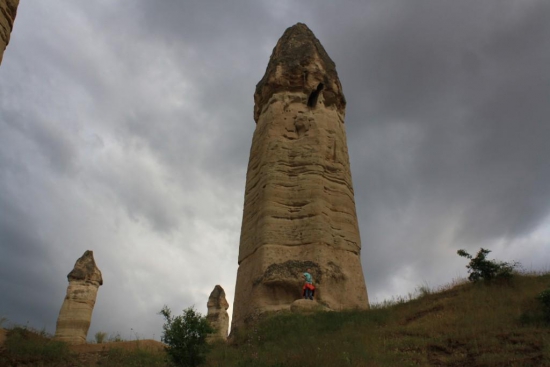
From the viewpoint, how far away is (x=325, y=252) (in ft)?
37.3

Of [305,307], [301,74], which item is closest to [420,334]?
[305,307]

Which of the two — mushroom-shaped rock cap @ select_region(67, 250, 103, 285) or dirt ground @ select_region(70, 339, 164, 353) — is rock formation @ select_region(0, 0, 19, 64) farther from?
mushroom-shaped rock cap @ select_region(67, 250, 103, 285)

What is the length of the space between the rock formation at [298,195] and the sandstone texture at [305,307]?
20.6 inches

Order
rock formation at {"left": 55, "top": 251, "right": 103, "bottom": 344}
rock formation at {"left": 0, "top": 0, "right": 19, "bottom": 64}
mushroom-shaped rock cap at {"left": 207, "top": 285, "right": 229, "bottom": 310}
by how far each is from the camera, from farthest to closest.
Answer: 1. mushroom-shaped rock cap at {"left": 207, "top": 285, "right": 229, "bottom": 310}
2. rock formation at {"left": 55, "top": 251, "right": 103, "bottom": 344}
3. rock formation at {"left": 0, "top": 0, "right": 19, "bottom": 64}

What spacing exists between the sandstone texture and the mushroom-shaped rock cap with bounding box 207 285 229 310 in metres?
11.7

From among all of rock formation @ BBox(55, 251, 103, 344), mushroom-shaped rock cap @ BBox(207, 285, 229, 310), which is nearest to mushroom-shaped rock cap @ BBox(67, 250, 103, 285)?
rock formation @ BBox(55, 251, 103, 344)

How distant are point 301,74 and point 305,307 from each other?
7749 mm

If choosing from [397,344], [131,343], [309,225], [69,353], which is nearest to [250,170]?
[309,225]

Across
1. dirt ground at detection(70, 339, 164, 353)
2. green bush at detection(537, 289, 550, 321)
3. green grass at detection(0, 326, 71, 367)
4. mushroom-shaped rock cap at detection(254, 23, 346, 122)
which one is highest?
mushroom-shaped rock cap at detection(254, 23, 346, 122)

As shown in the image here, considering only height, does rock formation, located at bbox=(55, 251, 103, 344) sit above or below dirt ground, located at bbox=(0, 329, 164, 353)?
above

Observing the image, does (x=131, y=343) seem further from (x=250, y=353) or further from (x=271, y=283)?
(x=250, y=353)

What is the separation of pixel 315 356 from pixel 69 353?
250 inches

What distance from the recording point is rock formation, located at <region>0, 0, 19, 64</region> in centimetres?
564

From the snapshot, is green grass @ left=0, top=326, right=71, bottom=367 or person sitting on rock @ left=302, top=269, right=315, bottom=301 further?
person sitting on rock @ left=302, top=269, right=315, bottom=301
